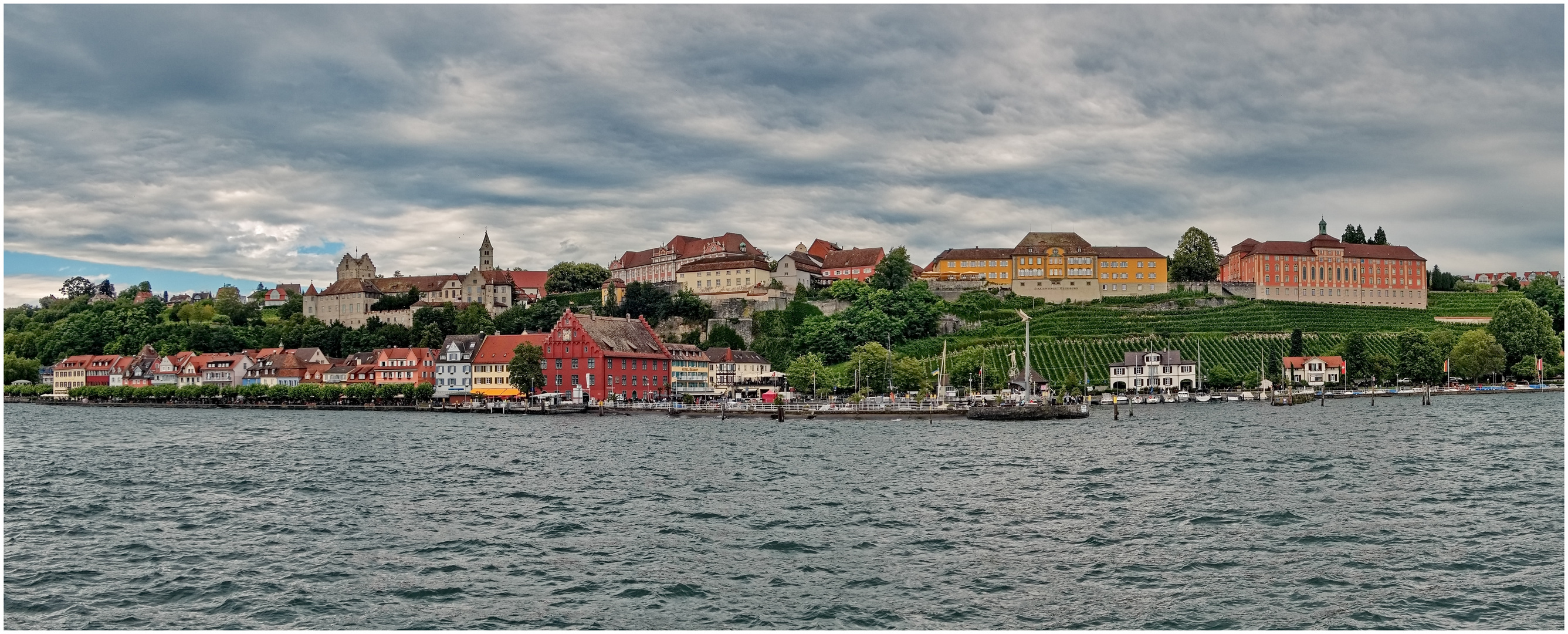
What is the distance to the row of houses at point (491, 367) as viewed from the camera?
103 m

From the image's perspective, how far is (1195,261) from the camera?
142625 mm

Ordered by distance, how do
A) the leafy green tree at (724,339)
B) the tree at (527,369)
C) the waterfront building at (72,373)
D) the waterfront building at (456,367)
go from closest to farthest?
the tree at (527,369) → the waterfront building at (456,367) → the leafy green tree at (724,339) → the waterfront building at (72,373)

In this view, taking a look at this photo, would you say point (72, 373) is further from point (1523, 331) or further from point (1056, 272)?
point (1523, 331)

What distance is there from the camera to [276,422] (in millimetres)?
82312

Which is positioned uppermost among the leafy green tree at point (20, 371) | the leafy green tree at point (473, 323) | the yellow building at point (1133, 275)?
the yellow building at point (1133, 275)

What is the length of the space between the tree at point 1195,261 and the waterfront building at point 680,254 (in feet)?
169

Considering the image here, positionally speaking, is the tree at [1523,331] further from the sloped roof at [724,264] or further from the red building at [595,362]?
the red building at [595,362]

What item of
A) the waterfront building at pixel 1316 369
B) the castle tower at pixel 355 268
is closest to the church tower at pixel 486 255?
the castle tower at pixel 355 268

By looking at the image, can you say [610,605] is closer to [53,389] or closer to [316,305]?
[53,389]

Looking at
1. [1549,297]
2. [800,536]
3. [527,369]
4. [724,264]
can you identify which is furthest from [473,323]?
[1549,297]

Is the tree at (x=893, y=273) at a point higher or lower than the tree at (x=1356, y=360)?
higher

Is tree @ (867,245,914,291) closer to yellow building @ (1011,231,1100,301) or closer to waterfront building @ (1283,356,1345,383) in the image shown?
yellow building @ (1011,231,1100,301)

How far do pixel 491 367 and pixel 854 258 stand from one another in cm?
5898

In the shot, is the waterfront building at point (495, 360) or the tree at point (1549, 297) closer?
the waterfront building at point (495, 360)
